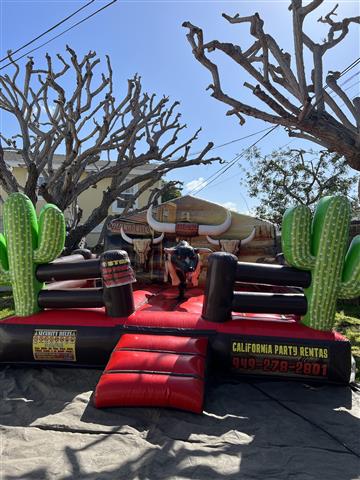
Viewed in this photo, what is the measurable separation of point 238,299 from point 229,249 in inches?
97.1

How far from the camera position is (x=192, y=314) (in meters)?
3.58

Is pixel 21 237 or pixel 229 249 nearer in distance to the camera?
pixel 21 237

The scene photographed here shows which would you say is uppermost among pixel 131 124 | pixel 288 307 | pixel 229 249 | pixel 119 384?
pixel 131 124

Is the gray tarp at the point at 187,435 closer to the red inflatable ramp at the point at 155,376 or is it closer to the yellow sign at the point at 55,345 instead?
the red inflatable ramp at the point at 155,376

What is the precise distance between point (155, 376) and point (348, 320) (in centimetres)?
435

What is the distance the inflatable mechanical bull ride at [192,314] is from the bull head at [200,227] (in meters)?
2.24

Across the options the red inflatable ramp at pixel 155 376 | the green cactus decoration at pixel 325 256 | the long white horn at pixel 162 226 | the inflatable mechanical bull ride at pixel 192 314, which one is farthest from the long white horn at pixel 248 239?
the red inflatable ramp at pixel 155 376

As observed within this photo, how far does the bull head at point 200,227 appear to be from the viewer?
236 inches

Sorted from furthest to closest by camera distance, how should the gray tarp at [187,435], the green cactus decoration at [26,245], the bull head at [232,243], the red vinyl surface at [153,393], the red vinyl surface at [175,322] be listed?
the bull head at [232,243] → the green cactus decoration at [26,245] → the red vinyl surface at [175,322] → the red vinyl surface at [153,393] → the gray tarp at [187,435]

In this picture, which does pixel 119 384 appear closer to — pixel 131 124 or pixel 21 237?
pixel 21 237

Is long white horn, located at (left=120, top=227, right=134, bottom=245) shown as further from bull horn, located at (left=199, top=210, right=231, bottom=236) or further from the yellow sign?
the yellow sign

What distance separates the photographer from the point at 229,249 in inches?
231

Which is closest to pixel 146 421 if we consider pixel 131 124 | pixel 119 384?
pixel 119 384

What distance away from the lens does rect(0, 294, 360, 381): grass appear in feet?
15.0
